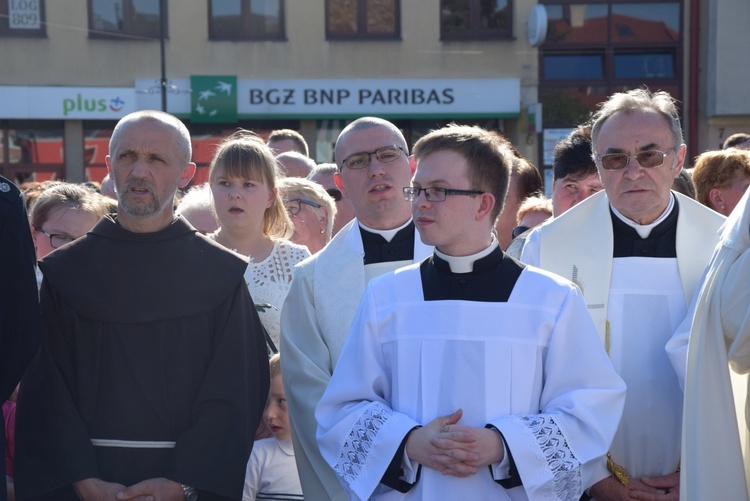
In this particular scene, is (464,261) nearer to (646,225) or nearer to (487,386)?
(487,386)

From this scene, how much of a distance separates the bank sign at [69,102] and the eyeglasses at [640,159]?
1715 centimetres

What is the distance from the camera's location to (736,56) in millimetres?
19922

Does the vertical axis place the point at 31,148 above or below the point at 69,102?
below

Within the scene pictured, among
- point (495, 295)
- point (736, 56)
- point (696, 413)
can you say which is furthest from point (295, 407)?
point (736, 56)

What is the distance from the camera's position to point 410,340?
3.10m

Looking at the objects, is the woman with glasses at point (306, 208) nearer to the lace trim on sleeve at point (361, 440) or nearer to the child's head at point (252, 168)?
the child's head at point (252, 168)

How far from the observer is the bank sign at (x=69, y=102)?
19.6m

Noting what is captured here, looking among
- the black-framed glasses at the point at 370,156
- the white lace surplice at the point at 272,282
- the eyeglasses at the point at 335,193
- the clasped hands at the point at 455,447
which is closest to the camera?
the clasped hands at the point at 455,447

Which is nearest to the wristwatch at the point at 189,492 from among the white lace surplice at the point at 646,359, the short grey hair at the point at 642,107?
the white lace surplice at the point at 646,359

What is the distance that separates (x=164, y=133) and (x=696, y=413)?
2.13 m

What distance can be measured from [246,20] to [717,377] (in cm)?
1780

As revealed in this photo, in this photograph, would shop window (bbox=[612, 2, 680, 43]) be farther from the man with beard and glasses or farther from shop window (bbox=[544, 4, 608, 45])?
the man with beard and glasses

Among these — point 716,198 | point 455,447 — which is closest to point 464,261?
point 455,447

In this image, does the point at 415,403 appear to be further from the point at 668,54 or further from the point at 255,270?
the point at 668,54
